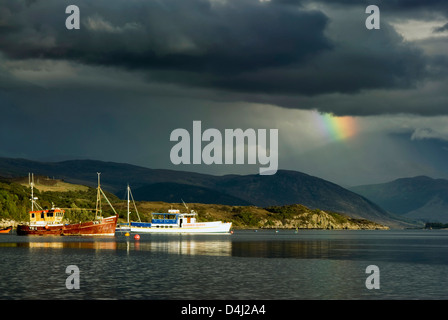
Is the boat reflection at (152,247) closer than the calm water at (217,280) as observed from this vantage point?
No

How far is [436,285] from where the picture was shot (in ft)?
226

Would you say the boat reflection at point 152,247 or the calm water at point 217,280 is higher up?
the calm water at point 217,280

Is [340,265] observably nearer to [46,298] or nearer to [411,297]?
[411,297]

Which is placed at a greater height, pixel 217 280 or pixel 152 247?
pixel 217 280

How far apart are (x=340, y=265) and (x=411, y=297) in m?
36.3

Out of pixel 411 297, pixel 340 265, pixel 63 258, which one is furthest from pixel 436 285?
pixel 63 258

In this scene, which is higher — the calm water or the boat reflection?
the calm water

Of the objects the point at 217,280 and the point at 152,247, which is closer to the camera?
the point at 217,280

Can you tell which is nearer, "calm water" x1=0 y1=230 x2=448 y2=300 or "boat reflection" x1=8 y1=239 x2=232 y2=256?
"calm water" x1=0 y1=230 x2=448 y2=300

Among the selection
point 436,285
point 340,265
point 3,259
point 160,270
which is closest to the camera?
point 436,285

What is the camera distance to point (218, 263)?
99562mm
